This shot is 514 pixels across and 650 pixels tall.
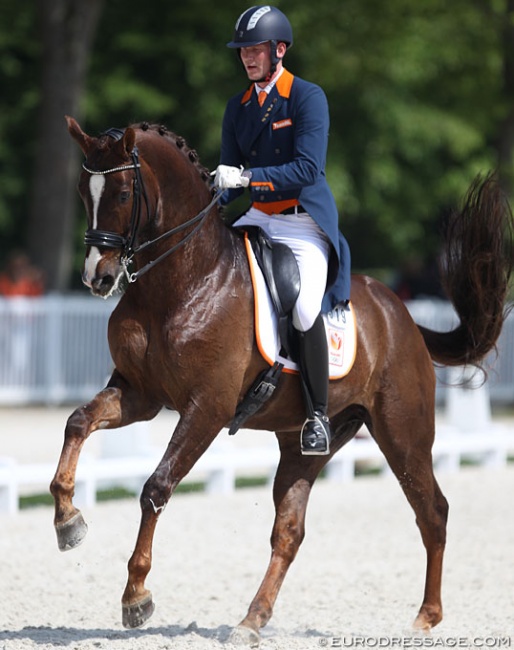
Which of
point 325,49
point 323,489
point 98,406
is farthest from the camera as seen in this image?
point 325,49

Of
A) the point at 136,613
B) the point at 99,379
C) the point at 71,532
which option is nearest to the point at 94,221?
the point at 71,532

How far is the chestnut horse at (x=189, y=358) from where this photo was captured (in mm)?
6270

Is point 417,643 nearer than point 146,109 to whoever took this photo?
Yes

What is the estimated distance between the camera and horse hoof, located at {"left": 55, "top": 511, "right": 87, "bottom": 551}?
6.27 meters

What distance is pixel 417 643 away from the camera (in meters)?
6.83

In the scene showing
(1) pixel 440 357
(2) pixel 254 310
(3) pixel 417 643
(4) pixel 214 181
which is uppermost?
(4) pixel 214 181

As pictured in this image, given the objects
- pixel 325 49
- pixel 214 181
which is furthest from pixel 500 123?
pixel 214 181

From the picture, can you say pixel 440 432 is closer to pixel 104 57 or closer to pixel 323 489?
pixel 323 489

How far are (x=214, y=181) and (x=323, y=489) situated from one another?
6.31 meters

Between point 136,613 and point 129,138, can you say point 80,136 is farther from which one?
point 136,613

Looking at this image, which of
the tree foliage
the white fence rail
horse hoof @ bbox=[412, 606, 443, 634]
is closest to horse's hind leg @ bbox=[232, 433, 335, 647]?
horse hoof @ bbox=[412, 606, 443, 634]

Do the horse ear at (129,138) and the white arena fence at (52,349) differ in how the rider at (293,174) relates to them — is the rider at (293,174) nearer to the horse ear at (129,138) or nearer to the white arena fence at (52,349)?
the horse ear at (129,138)

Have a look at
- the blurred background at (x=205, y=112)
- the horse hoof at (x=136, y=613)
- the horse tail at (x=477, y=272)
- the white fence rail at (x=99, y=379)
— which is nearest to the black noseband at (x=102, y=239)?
the horse hoof at (x=136, y=613)

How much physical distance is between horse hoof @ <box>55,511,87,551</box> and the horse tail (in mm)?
2772
